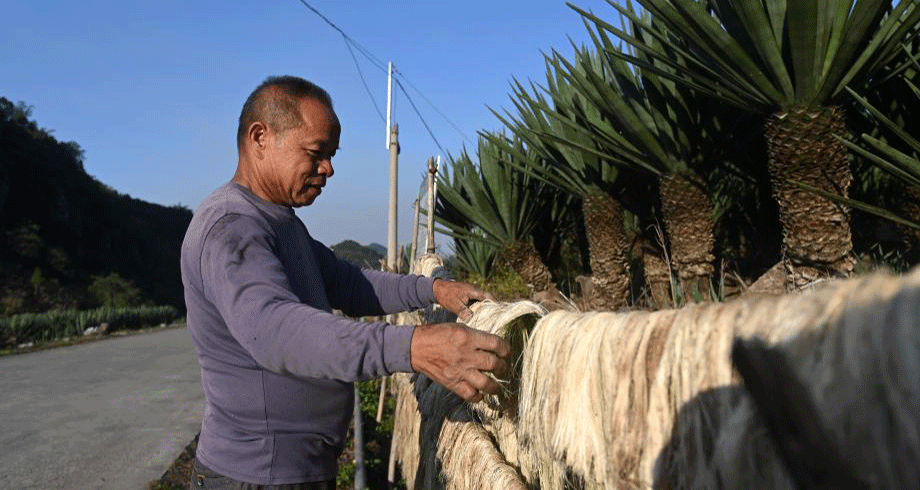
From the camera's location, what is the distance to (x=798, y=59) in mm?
3275

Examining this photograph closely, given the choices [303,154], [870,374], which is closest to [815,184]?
[303,154]

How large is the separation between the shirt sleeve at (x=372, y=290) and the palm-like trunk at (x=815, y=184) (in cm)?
183

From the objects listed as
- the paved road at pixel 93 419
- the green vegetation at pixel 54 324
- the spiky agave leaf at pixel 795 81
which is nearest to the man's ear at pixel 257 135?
the spiky agave leaf at pixel 795 81

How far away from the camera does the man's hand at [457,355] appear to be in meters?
1.45

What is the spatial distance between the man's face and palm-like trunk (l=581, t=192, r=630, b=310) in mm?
3557

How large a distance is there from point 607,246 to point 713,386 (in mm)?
4495

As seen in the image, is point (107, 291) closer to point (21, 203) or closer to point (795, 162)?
→ point (21, 203)

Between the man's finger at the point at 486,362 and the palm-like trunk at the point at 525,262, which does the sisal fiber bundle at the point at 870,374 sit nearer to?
the man's finger at the point at 486,362

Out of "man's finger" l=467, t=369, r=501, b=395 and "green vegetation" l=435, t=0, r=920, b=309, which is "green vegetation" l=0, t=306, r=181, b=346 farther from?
"man's finger" l=467, t=369, r=501, b=395

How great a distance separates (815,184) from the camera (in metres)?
3.49

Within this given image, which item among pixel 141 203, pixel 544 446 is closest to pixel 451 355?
pixel 544 446

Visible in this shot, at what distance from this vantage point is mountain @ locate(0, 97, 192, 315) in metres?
50.6

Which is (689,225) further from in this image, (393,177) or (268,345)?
(393,177)

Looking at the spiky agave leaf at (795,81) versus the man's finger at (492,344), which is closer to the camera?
the man's finger at (492,344)
